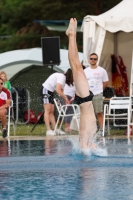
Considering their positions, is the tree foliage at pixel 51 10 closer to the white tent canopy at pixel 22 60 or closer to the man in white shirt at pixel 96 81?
the white tent canopy at pixel 22 60

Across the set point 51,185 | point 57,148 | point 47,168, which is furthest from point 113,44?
point 51,185

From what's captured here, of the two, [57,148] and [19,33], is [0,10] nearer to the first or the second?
[19,33]

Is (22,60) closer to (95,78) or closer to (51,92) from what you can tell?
(51,92)

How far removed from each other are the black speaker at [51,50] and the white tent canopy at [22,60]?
3.16 meters

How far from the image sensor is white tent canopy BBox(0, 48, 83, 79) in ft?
89.7

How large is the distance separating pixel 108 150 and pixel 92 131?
155 cm

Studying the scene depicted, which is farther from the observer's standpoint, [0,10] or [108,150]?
[0,10]

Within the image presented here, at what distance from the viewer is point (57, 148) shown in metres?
13.5

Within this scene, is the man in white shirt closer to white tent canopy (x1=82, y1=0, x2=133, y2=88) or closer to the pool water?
white tent canopy (x1=82, y1=0, x2=133, y2=88)

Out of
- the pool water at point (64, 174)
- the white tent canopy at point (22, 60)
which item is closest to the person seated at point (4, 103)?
the pool water at point (64, 174)

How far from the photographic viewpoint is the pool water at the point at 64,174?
7.31 metres

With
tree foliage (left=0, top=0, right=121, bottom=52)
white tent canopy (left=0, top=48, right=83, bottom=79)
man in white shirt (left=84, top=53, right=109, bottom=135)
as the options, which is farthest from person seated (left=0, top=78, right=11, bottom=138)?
tree foliage (left=0, top=0, right=121, bottom=52)

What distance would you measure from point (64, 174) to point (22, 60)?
18602 mm

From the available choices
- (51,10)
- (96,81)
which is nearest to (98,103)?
(96,81)
